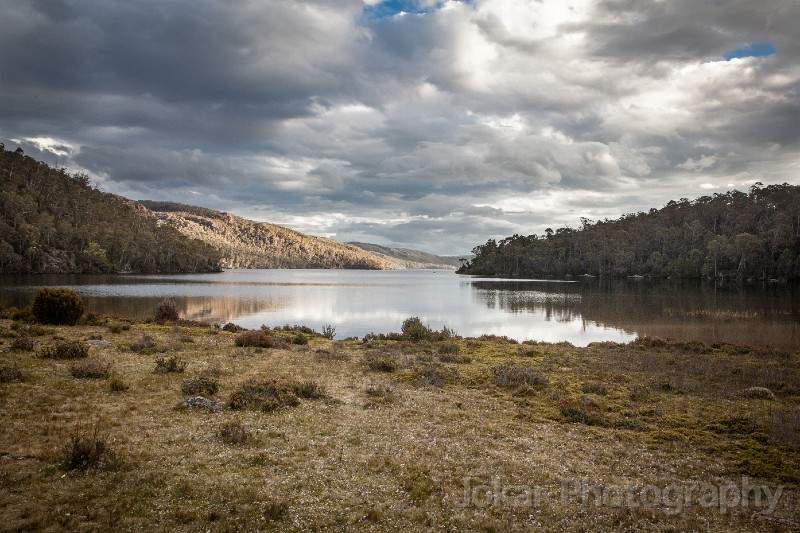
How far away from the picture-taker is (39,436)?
9.69m

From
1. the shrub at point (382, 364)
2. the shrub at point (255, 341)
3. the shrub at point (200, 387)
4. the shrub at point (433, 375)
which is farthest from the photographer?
the shrub at point (255, 341)

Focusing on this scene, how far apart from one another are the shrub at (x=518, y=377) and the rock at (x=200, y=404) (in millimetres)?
10352

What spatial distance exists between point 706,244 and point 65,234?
672ft

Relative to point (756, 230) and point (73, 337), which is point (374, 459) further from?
point (756, 230)

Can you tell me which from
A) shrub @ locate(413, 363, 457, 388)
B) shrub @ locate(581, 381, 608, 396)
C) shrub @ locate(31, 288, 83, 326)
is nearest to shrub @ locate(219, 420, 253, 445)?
shrub @ locate(413, 363, 457, 388)

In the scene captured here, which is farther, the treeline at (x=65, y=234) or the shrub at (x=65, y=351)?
the treeline at (x=65, y=234)

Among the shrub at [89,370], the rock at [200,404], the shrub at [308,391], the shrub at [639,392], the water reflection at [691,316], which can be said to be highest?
the shrub at [89,370]

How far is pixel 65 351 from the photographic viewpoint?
17516mm

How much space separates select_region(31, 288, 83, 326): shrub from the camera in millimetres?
27062

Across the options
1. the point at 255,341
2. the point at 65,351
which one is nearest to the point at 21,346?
the point at 65,351

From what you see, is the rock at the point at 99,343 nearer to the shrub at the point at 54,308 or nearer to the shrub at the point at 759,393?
the shrub at the point at 54,308

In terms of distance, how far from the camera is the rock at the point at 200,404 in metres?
12.8

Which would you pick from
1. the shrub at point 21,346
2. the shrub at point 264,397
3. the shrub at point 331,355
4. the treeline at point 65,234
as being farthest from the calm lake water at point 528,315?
the treeline at point 65,234

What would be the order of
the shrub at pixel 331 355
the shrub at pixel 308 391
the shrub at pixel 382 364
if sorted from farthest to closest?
the shrub at pixel 331 355, the shrub at pixel 382 364, the shrub at pixel 308 391
